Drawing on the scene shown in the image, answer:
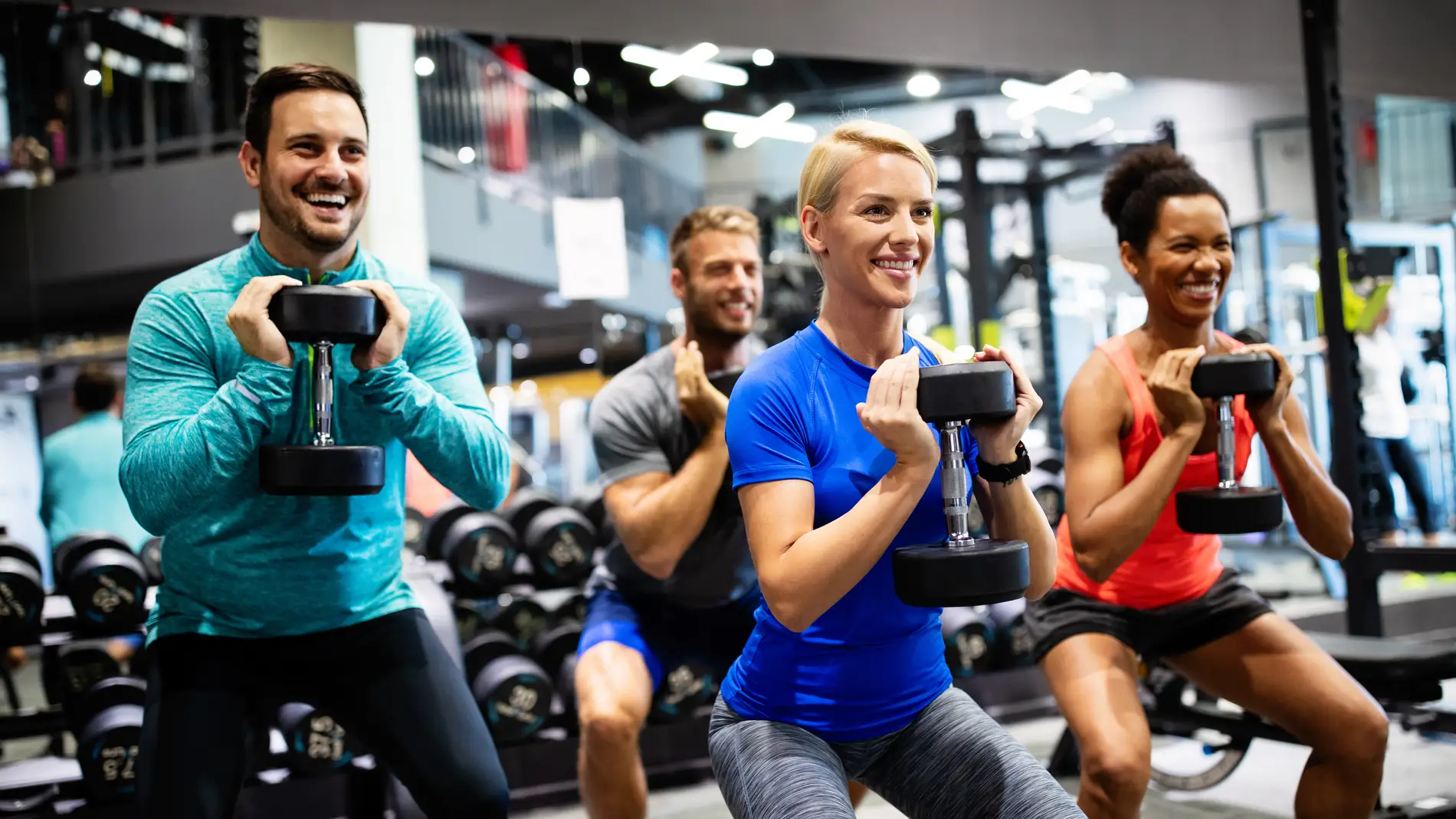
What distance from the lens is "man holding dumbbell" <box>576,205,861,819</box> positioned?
2.42 meters

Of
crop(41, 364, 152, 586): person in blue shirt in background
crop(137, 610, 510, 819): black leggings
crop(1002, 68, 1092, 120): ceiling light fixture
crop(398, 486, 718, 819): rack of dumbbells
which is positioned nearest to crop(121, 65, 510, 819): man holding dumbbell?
crop(137, 610, 510, 819): black leggings

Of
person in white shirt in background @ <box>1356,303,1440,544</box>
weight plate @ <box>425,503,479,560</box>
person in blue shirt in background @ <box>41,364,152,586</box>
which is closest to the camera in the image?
weight plate @ <box>425,503,479,560</box>

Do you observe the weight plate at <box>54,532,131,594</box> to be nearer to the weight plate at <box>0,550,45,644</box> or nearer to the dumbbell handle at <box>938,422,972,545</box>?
the weight plate at <box>0,550,45,644</box>

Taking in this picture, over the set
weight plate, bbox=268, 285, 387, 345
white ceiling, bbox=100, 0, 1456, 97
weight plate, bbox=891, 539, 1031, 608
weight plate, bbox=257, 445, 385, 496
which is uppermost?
white ceiling, bbox=100, 0, 1456, 97

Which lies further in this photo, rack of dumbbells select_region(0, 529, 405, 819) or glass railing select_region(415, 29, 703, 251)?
glass railing select_region(415, 29, 703, 251)

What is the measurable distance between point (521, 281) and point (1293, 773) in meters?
5.30

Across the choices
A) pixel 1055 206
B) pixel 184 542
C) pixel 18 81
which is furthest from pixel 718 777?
pixel 1055 206

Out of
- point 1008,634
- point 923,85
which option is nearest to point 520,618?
point 1008,634

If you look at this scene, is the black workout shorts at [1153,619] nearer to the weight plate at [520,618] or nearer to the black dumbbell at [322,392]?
the black dumbbell at [322,392]

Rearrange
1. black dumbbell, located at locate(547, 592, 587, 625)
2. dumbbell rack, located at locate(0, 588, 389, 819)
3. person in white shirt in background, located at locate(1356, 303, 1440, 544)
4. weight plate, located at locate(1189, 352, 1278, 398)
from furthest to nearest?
Result: person in white shirt in background, located at locate(1356, 303, 1440, 544), black dumbbell, located at locate(547, 592, 587, 625), dumbbell rack, located at locate(0, 588, 389, 819), weight plate, located at locate(1189, 352, 1278, 398)

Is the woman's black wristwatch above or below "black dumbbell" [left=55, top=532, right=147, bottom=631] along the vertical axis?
above

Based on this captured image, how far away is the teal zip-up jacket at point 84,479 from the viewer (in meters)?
4.33

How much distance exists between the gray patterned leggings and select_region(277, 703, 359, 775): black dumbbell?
1927mm

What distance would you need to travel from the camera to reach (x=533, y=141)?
247 inches
